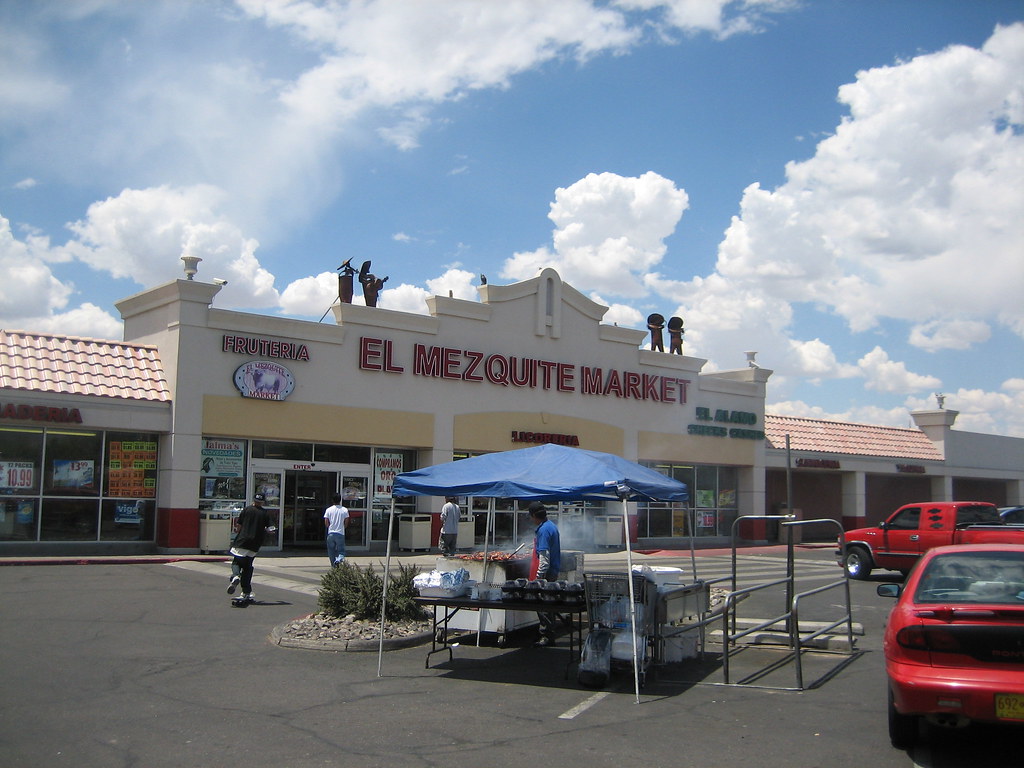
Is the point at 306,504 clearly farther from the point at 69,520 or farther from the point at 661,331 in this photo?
the point at 661,331

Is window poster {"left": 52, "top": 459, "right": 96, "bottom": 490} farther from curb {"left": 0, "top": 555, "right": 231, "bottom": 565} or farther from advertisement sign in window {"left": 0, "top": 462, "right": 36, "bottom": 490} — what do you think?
curb {"left": 0, "top": 555, "right": 231, "bottom": 565}

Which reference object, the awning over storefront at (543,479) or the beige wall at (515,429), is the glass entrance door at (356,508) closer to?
the beige wall at (515,429)

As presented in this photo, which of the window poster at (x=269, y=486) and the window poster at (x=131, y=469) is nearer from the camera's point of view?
the window poster at (x=131, y=469)

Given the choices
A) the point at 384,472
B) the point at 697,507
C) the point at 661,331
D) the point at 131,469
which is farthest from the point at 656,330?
the point at 131,469

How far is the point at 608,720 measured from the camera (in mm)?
8133

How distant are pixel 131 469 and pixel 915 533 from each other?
1798cm

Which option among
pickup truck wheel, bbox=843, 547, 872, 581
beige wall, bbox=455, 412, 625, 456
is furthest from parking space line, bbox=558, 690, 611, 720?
beige wall, bbox=455, 412, 625, 456

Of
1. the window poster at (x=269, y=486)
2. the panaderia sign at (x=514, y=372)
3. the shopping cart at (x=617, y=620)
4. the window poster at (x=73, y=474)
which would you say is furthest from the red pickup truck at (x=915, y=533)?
the window poster at (x=73, y=474)

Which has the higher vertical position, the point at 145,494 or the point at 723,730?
the point at 145,494

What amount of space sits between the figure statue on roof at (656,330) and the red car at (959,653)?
86.1ft

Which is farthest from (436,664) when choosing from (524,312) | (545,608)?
(524,312)

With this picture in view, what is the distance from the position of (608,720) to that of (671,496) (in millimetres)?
3641

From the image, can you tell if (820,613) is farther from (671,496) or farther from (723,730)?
(723,730)

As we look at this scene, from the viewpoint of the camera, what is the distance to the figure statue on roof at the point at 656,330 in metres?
33.2
